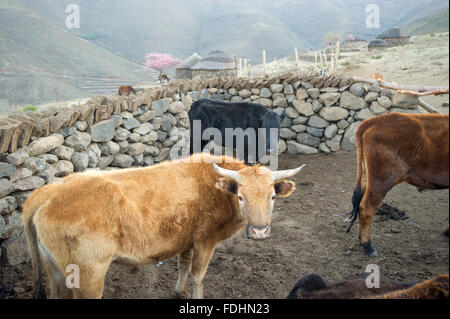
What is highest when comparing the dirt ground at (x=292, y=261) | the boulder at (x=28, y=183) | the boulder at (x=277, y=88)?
the boulder at (x=277, y=88)

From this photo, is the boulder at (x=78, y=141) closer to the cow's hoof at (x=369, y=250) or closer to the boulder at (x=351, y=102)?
the cow's hoof at (x=369, y=250)

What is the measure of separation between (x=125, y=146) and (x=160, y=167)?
3.76 meters

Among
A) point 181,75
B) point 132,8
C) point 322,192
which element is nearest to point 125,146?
point 322,192

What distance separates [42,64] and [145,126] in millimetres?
7323

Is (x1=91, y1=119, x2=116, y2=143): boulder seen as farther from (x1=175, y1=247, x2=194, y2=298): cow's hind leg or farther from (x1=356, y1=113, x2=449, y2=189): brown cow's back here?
(x1=356, y1=113, x2=449, y2=189): brown cow's back

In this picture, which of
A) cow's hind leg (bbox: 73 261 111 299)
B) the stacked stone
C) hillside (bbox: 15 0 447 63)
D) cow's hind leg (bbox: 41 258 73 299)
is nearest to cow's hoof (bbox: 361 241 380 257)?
cow's hind leg (bbox: 73 261 111 299)

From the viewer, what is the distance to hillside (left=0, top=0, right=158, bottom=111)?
21.0 feet

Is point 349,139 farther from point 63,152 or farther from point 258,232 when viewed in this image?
point 63,152

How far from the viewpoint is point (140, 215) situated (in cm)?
239

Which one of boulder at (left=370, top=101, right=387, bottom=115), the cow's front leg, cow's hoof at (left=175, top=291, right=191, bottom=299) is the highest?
boulder at (left=370, top=101, right=387, bottom=115)

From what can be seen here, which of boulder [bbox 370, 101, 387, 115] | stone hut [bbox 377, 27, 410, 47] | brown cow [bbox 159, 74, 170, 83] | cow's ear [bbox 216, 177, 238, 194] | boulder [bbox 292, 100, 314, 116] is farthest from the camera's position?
stone hut [bbox 377, 27, 410, 47]

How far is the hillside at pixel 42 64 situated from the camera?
639 cm

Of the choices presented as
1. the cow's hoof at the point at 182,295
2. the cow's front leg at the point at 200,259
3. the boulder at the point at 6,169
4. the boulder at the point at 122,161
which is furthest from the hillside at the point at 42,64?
the cow's hoof at the point at 182,295
